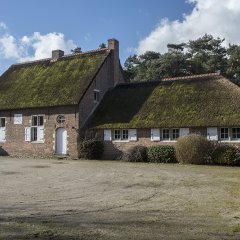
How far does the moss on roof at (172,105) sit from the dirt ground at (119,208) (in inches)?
398

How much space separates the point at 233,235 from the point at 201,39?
4947 centimetres

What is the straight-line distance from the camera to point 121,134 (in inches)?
1120

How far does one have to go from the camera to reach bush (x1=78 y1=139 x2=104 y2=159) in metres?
28.3

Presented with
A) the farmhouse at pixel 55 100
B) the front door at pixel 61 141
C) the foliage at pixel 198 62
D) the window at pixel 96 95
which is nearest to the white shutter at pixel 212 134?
the farmhouse at pixel 55 100

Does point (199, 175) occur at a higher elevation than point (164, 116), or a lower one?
lower

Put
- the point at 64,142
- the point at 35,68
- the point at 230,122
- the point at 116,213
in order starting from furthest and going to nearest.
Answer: the point at 35,68
the point at 64,142
the point at 230,122
the point at 116,213

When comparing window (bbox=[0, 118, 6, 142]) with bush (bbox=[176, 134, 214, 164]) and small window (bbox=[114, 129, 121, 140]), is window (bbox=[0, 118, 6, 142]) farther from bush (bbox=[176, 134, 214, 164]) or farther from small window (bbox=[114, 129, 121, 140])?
bush (bbox=[176, 134, 214, 164])

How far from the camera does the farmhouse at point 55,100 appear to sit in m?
30.2

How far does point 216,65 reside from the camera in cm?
4934

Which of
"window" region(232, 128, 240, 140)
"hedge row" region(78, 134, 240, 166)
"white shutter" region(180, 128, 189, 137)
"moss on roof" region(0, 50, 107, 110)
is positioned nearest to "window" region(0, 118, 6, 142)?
"moss on roof" region(0, 50, 107, 110)

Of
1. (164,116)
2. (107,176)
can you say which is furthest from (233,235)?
(164,116)

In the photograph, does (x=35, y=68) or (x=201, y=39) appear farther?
(x=201, y=39)

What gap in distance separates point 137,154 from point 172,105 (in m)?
4.41

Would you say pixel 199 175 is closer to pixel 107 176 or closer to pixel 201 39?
pixel 107 176
